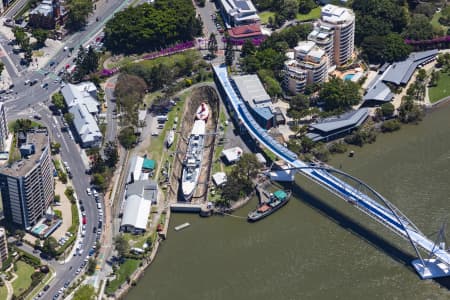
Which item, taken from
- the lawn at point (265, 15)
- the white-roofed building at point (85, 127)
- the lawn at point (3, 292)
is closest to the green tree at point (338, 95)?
the lawn at point (265, 15)

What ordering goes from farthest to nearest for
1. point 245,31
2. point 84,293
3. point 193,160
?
1. point 245,31
2. point 193,160
3. point 84,293

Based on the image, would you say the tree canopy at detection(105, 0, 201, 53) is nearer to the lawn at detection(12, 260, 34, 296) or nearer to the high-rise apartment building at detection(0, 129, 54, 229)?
the high-rise apartment building at detection(0, 129, 54, 229)

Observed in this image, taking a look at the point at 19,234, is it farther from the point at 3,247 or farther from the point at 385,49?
the point at 385,49

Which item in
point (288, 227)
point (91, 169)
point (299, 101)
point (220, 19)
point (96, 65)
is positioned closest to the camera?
point (288, 227)

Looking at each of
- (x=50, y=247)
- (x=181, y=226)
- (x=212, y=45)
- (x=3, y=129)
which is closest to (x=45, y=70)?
(x=3, y=129)

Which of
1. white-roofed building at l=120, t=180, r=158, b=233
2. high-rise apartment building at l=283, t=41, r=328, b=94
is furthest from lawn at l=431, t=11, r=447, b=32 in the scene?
white-roofed building at l=120, t=180, r=158, b=233

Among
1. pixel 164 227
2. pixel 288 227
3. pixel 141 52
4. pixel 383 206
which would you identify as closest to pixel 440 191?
pixel 383 206

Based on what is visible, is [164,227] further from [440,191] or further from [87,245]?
[440,191]
